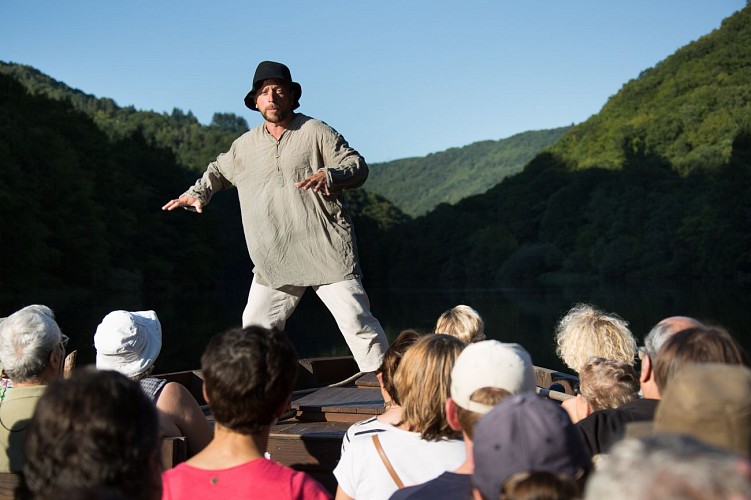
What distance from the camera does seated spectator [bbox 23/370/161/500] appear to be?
1537 mm

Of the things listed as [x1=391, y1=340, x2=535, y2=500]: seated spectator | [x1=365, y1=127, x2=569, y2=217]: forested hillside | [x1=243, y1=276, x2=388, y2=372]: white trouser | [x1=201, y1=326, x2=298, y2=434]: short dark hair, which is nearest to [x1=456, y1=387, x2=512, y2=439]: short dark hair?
[x1=391, y1=340, x2=535, y2=500]: seated spectator

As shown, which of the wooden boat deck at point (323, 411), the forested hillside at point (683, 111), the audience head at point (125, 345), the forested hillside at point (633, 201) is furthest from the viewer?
the forested hillside at point (683, 111)

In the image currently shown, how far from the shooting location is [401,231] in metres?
77.6

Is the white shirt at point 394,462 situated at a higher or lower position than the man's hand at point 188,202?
lower

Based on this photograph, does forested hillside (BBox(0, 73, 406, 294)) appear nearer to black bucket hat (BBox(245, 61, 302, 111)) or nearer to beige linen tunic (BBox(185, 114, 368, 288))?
beige linen tunic (BBox(185, 114, 368, 288))

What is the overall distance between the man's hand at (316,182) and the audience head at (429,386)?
1.54 metres

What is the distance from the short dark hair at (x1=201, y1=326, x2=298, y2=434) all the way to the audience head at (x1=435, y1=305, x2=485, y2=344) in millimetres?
2082

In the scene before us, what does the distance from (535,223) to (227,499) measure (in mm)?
67749

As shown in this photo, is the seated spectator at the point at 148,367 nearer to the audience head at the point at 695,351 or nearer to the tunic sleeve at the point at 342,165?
the tunic sleeve at the point at 342,165

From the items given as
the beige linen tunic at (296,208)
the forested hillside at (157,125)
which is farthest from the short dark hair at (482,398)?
the forested hillside at (157,125)

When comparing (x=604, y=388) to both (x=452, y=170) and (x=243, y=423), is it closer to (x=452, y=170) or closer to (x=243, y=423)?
(x=243, y=423)

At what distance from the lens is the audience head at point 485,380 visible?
196cm

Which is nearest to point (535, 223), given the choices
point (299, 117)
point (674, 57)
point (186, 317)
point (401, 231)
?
point (401, 231)

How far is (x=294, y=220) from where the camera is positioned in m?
4.21
